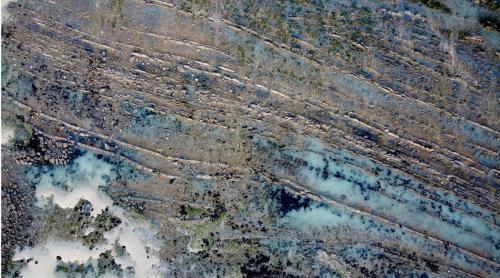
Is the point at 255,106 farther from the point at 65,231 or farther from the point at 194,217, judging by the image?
the point at 65,231

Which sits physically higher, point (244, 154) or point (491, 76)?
point (491, 76)

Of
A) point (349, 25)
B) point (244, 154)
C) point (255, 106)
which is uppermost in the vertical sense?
point (349, 25)

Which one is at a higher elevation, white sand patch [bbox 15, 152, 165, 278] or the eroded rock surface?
the eroded rock surface

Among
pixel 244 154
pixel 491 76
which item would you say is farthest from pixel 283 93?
pixel 491 76

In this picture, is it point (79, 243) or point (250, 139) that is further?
point (250, 139)

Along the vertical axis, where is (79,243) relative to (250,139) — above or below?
below

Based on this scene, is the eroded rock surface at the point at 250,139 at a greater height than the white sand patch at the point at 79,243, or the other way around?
the eroded rock surface at the point at 250,139

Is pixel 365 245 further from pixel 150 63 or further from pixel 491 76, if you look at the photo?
pixel 150 63

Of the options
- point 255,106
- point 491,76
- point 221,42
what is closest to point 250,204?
point 255,106
